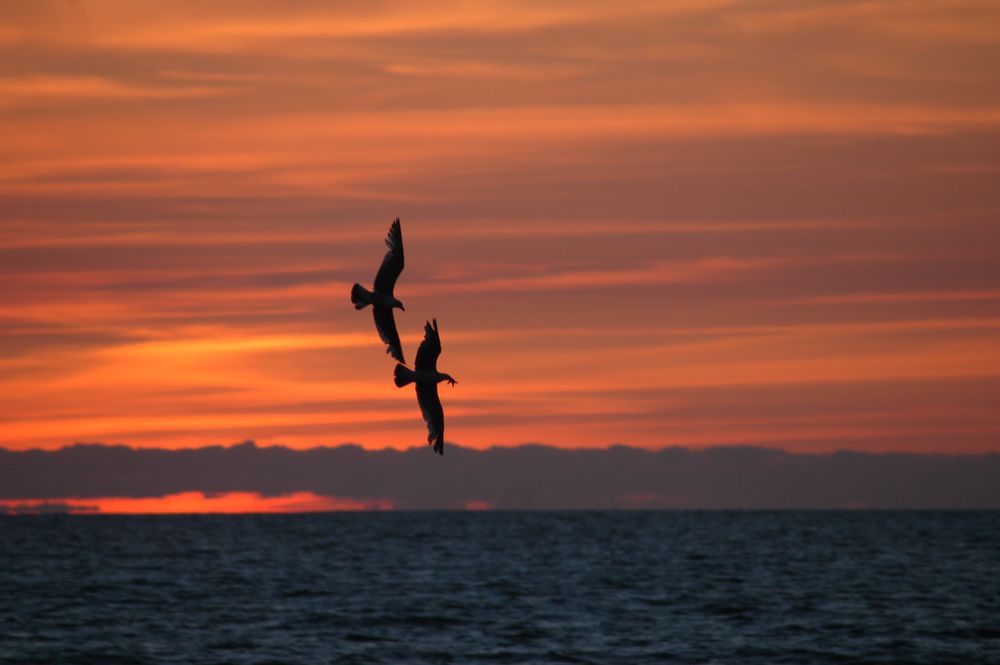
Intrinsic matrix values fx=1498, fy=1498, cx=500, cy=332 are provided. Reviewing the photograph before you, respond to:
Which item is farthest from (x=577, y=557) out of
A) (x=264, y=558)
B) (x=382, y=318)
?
(x=382, y=318)

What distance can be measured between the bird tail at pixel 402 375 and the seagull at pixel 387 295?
27cm

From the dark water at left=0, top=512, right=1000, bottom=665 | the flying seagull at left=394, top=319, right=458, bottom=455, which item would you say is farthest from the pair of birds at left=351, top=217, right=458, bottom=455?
the dark water at left=0, top=512, right=1000, bottom=665

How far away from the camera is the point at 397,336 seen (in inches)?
846

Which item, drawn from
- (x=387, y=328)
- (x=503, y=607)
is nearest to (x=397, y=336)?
(x=387, y=328)

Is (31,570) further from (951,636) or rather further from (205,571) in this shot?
(951,636)

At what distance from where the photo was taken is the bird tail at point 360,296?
21.6m

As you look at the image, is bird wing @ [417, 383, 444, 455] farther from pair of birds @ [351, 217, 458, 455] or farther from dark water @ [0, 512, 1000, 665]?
dark water @ [0, 512, 1000, 665]

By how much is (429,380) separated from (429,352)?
41 centimetres

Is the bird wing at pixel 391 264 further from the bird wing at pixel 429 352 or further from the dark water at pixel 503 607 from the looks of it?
the dark water at pixel 503 607

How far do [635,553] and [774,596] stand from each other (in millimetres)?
58925

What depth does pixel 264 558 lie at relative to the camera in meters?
153

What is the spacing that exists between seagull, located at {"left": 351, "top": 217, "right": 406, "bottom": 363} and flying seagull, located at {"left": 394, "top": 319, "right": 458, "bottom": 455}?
13.8 inches

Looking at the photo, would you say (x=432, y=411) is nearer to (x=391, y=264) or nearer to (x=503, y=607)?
(x=391, y=264)

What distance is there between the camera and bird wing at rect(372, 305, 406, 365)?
21.3 m
